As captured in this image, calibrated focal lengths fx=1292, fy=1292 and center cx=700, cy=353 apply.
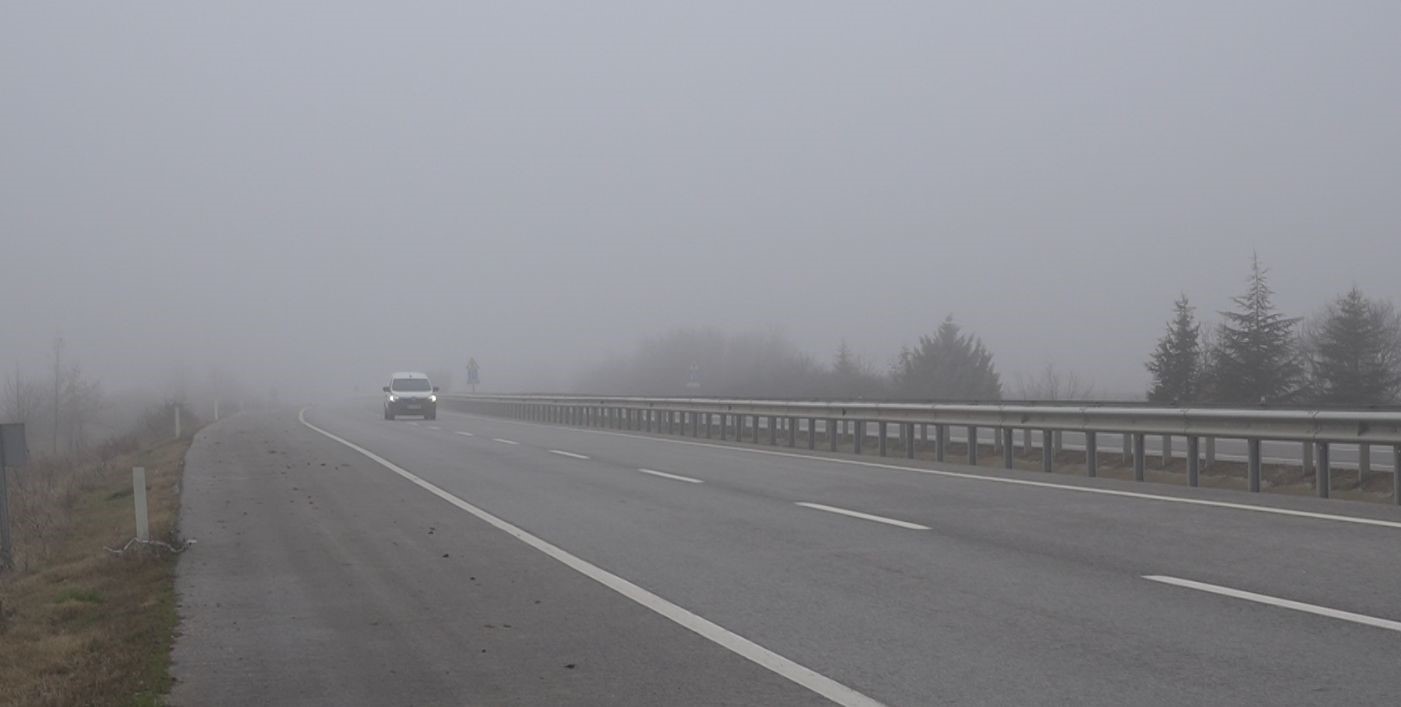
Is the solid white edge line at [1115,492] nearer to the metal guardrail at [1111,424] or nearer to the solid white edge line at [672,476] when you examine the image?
the metal guardrail at [1111,424]

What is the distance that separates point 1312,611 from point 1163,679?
6.76ft

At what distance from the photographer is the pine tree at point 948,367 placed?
2653 inches

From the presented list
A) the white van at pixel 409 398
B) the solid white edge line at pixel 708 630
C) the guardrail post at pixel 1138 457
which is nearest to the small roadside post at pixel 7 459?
the solid white edge line at pixel 708 630

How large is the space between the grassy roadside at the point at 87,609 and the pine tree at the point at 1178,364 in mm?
25900

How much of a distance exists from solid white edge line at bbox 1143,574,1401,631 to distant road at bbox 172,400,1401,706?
1.2 inches

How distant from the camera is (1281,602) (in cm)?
791

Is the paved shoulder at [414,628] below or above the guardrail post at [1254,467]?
below

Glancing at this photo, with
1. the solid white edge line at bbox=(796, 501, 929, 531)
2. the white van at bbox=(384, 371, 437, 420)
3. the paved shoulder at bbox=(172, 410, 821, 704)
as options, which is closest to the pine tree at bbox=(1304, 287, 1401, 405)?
the solid white edge line at bbox=(796, 501, 929, 531)

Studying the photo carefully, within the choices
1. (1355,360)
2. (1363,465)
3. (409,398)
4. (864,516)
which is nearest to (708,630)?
(864,516)

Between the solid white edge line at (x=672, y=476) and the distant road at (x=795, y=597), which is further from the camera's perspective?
the solid white edge line at (x=672, y=476)

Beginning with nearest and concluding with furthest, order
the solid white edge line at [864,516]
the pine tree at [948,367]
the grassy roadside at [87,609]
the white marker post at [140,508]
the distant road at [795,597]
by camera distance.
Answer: the distant road at [795,597] < the grassy roadside at [87,609] < the white marker post at [140,508] < the solid white edge line at [864,516] < the pine tree at [948,367]

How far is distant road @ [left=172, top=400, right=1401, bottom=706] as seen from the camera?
247 inches

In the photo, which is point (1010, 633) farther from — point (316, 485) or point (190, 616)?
point (316, 485)

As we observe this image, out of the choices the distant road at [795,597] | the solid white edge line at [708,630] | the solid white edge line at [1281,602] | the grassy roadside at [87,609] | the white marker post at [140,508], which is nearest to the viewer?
the solid white edge line at [708,630]
